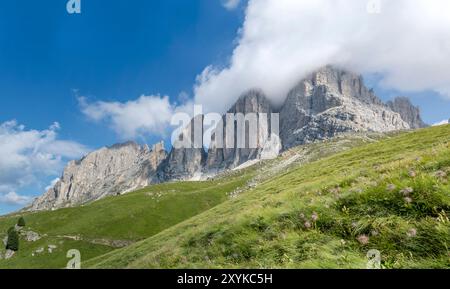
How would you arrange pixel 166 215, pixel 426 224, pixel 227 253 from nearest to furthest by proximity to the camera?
pixel 426 224, pixel 227 253, pixel 166 215

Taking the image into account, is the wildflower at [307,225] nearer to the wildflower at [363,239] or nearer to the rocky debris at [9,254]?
the wildflower at [363,239]

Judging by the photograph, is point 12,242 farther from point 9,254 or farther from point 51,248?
point 51,248

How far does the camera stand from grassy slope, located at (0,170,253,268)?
9819cm

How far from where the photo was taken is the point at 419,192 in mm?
9672

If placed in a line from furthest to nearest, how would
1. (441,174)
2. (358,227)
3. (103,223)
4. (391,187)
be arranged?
(103,223) < (391,187) < (441,174) < (358,227)

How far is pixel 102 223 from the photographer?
115312mm

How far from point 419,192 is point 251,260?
5.35m

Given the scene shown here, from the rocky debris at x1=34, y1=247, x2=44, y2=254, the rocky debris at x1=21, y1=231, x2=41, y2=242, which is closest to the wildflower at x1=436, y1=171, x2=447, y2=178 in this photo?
the rocky debris at x1=34, y1=247, x2=44, y2=254

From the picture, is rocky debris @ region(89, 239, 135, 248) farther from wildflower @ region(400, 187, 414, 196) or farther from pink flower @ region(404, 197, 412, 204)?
pink flower @ region(404, 197, 412, 204)

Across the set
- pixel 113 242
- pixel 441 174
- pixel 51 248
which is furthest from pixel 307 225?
pixel 51 248

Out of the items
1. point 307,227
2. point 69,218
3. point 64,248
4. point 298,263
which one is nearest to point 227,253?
point 307,227

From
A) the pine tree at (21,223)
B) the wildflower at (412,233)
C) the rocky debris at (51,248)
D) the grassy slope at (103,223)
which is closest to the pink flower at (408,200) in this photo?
the wildflower at (412,233)

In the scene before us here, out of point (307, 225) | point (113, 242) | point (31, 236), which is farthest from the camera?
point (31, 236)

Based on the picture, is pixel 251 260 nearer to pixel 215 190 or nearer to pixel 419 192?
pixel 419 192
